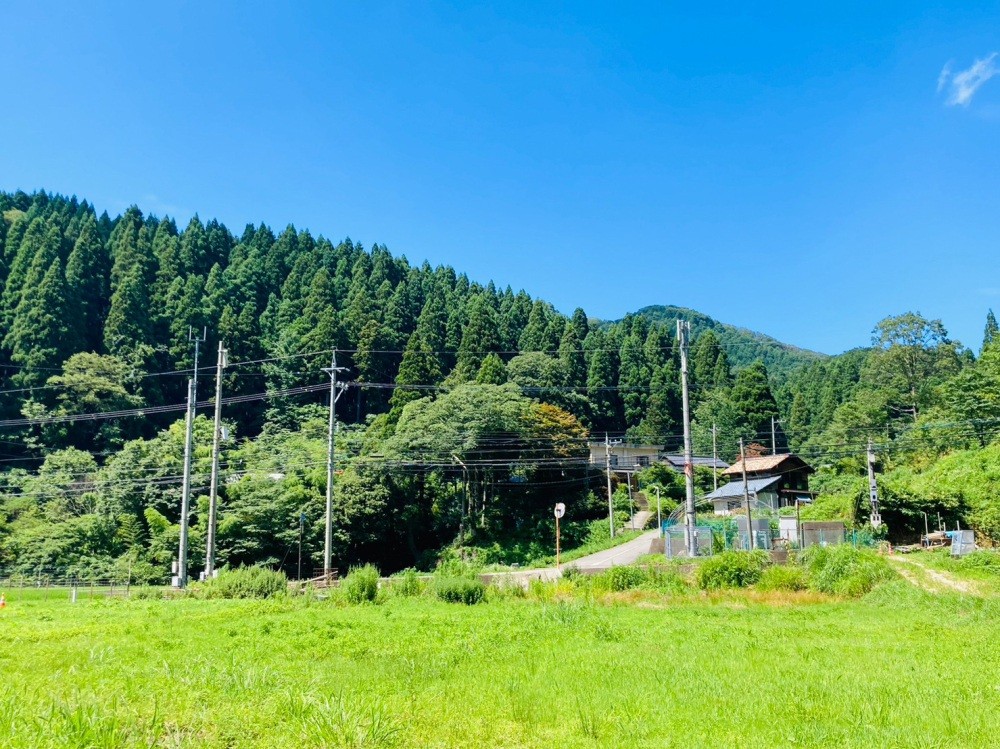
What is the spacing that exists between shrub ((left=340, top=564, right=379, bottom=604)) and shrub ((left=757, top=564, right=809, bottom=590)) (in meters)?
11.6

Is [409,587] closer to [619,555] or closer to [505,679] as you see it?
[505,679]

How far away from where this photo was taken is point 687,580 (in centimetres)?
2108

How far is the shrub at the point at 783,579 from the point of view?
20203 mm

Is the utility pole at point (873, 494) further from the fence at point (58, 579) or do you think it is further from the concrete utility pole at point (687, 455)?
the fence at point (58, 579)

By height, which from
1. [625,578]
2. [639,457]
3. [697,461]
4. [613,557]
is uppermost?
[639,457]

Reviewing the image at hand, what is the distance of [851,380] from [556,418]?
150ft

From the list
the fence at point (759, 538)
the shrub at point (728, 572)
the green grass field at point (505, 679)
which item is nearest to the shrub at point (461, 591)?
the green grass field at point (505, 679)

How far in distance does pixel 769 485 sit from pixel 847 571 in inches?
1064

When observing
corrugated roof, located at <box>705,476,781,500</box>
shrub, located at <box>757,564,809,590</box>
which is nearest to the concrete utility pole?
shrub, located at <box>757,564,809,590</box>

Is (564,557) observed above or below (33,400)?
below

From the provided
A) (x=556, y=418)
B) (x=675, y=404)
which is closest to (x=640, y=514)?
(x=556, y=418)

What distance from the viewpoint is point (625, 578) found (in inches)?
839

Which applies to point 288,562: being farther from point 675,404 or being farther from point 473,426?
point 675,404

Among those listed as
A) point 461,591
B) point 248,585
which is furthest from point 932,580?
point 248,585
